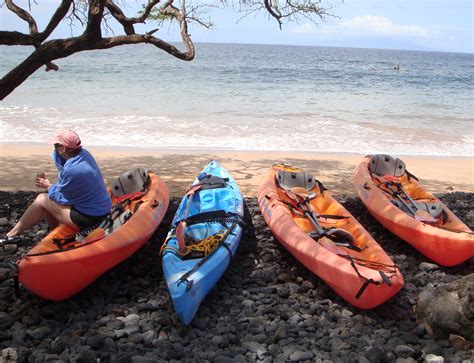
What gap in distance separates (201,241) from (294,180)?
223 cm

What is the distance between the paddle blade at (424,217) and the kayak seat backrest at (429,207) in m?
0.09

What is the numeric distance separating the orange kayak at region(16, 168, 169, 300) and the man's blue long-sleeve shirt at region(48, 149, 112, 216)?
23 centimetres

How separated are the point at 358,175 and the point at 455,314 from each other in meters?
3.22

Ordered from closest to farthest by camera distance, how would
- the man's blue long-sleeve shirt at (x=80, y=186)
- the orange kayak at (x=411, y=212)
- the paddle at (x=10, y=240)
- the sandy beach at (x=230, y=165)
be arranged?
1. the man's blue long-sleeve shirt at (x=80, y=186)
2. the paddle at (x=10, y=240)
3. the orange kayak at (x=411, y=212)
4. the sandy beach at (x=230, y=165)

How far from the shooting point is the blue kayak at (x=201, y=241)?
362 cm

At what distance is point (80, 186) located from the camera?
4168 mm

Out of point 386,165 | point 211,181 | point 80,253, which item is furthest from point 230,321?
point 386,165

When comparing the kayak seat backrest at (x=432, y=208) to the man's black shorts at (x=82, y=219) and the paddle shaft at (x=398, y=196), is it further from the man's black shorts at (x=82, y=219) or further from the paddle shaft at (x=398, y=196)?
the man's black shorts at (x=82, y=219)

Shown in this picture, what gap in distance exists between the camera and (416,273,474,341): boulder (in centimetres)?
327

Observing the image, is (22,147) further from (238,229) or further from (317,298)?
(317,298)

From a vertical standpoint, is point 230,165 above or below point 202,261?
below

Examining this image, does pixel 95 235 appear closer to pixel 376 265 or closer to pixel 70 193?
pixel 70 193

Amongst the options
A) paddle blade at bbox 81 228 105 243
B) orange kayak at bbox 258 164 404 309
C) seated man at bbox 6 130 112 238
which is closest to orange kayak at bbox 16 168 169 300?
paddle blade at bbox 81 228 105 243

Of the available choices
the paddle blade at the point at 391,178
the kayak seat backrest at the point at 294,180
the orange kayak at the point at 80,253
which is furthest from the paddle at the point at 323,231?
the orange kayak at the point at 80,253
